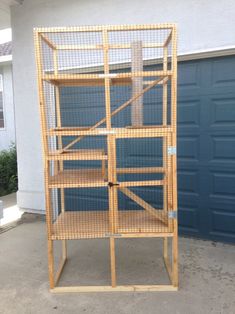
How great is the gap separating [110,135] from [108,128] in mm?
62

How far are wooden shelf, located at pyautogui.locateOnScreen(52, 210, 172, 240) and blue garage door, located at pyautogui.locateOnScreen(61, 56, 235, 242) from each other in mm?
969

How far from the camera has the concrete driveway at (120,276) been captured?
2.46 meters

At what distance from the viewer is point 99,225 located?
111 inches

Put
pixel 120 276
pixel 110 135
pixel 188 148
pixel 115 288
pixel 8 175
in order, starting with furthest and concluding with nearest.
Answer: pixel 8 175, pixel 188 148, pixel 120 276, pixel 115 288, pixel 110 135

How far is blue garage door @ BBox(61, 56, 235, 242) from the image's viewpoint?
3457mm

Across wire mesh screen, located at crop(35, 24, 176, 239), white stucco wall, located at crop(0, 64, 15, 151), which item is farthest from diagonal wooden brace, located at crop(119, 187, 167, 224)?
white stucco wall, located at crop(0, 64, 15, 151)

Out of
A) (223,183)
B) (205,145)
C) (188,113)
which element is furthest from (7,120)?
(223,183)

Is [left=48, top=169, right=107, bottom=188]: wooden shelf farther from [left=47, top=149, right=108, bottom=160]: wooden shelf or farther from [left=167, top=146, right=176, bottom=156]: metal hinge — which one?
[left=167, top=146, right=176, bottom=156]: metal hinge

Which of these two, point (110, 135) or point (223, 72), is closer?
point (110, 135)

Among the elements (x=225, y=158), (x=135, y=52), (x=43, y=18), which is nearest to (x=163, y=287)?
(x=225, y=158)

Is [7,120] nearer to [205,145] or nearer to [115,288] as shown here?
[205,145]

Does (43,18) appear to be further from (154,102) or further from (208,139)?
(208,139)

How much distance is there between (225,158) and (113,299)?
199 cm

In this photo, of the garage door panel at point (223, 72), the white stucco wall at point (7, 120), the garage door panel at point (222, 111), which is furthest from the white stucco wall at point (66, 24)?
the white stucco wall at point (7, 120)
